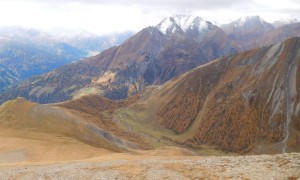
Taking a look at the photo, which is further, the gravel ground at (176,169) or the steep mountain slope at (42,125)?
the steep mountain slope at (42,125)

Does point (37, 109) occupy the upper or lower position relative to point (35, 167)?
upper

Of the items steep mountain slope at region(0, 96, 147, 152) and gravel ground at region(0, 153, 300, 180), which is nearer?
gravel ground at region(0, 153, 300, 180)

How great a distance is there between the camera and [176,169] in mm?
46750

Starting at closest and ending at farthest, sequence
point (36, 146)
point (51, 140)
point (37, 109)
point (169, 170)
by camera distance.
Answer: point (169, 170) → point (36, 146) → point (51, 140) → point (37, 109)

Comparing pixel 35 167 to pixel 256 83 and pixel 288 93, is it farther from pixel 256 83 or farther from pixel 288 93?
pixel 256 83

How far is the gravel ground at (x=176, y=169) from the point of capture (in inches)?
1628

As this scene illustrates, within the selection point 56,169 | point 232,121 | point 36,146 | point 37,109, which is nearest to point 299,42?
point 232,121

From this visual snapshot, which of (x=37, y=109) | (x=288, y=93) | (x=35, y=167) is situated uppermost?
(x=288, y=93)

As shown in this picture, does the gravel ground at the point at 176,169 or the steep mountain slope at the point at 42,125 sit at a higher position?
the steep mountain slope at the point at 42,125

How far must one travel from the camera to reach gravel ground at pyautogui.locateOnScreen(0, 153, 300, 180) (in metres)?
41.3

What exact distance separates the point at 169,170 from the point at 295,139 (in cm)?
13136

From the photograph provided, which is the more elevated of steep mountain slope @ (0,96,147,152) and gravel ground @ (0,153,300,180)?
steep mountain slope @ (0,96,147,152)

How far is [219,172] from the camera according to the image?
43.2 metres

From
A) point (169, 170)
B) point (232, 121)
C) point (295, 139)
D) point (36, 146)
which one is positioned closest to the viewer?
point (169, 170)
